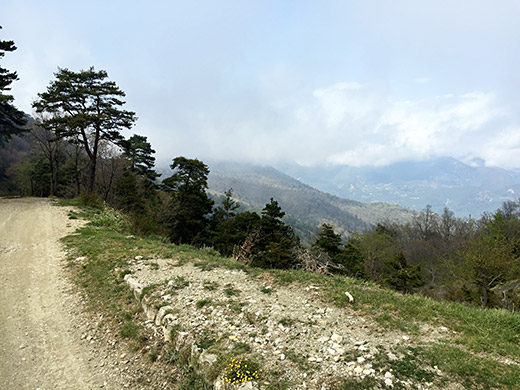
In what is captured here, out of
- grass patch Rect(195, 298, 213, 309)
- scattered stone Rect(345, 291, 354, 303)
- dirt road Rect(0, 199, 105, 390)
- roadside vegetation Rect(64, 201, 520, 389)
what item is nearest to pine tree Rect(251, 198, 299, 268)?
roadside vegetation Rect(64, 201, 520, 389)

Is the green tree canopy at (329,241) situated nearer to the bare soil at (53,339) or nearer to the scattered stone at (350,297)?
the scattered stone at (350,297)

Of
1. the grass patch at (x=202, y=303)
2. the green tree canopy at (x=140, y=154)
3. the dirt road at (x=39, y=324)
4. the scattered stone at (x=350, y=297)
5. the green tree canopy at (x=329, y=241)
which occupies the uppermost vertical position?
the green tree canopy at (x=140, y=154)

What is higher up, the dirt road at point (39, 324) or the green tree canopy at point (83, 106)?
the green tree canopy at point (83, 106)

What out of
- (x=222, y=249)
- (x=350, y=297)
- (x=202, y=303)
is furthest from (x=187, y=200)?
(x=350, y=297)

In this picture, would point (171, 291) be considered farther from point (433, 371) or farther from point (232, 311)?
point (433, 371)

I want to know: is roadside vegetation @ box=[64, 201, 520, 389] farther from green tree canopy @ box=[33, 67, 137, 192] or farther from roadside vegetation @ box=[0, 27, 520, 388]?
green tree canopy @ box=[33, 67, 137, 192]

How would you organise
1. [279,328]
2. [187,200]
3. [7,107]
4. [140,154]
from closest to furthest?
[279,328] < [7,107] < [187,200] < [140,154]

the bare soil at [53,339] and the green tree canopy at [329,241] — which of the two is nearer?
the bare soil at [53,339]

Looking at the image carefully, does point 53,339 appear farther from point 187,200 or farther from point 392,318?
point 187,200

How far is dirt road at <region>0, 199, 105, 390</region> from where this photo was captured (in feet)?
15.3

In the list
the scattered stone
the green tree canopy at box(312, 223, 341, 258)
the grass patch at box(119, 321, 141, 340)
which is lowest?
the green tree canopy at box(312, 223, 341, 258)

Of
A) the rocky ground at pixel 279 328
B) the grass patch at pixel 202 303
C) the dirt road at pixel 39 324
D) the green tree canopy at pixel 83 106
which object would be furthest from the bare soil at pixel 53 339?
the green tree canopy at pixel 83 106

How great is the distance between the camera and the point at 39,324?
20.3 ft

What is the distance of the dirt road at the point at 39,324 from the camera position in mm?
4672
